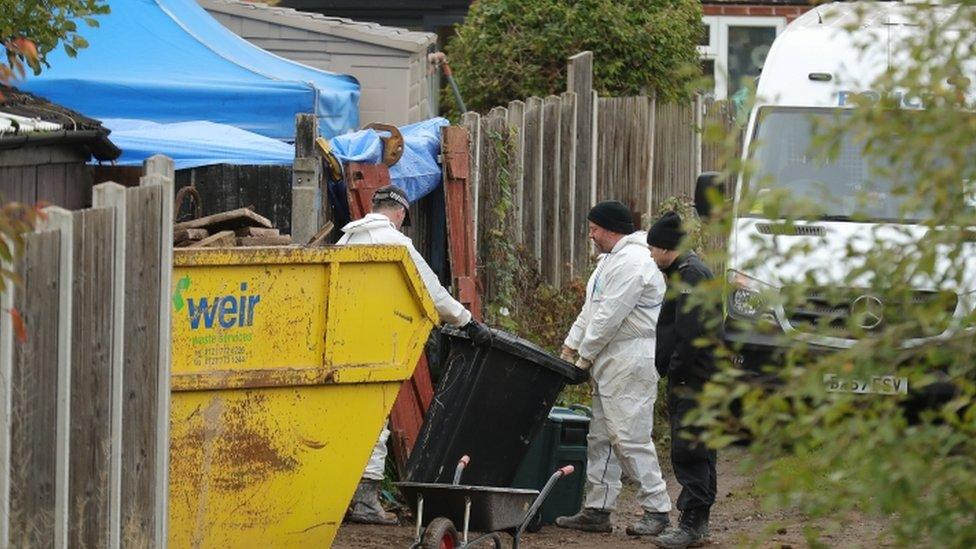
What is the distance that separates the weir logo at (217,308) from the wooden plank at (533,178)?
21.5 ft

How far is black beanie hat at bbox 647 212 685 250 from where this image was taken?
8.80 metres

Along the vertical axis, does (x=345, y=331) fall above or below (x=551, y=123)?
below

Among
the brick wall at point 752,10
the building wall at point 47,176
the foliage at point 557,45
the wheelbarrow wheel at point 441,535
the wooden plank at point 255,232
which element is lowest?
the wheelbarrow wheel at point 441,535

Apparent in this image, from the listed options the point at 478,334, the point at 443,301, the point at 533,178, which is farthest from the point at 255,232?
the point at 533,178

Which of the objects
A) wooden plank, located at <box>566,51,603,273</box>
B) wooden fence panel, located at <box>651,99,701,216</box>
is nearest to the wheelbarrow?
wooden plank, located at <box>566,51,603,273</box>

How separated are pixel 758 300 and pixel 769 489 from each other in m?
0.53

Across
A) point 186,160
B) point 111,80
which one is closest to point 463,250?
point 186,160

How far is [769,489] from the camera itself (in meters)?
3.66

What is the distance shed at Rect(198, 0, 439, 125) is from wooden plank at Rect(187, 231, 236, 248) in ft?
22.7

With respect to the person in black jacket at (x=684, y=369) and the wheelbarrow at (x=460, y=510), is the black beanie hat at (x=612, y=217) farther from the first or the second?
the wheelbarrow at (x=460, y=510)

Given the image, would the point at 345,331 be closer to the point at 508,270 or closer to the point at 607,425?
the point at 607,425

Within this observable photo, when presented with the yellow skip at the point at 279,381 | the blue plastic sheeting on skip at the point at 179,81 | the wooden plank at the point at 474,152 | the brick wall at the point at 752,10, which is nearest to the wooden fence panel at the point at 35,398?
the yellow skip at the point at 279,381

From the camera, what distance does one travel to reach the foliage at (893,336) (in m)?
3.56

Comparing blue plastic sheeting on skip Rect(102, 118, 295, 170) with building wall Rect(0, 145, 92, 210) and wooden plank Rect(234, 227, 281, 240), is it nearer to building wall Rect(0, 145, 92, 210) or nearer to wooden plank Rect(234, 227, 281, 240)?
building wall Rect(0, 145, 92, 210)
